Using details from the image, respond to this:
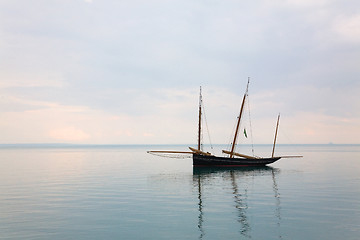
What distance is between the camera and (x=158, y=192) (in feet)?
107

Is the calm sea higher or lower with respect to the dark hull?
lower

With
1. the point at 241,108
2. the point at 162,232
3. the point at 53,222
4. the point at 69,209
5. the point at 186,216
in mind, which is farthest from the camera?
the point at 241,108

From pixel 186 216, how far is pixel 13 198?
19354mm

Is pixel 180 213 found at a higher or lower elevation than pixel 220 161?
lower

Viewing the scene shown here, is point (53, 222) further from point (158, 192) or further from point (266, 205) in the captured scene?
point (266, 205)

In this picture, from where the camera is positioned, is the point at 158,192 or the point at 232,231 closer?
the point at 232,231

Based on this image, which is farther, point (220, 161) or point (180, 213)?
point (220, 161)

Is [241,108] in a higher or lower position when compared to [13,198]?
higher

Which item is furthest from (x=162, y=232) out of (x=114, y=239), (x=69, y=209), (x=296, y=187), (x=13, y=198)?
(x=296, y=187)

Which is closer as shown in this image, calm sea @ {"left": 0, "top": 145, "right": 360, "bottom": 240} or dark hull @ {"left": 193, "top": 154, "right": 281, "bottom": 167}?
calm sea @ {"left": 0, "top": 145, "right": 360, "bottom": 240}

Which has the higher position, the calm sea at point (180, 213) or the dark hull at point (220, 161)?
the dark hull at point (220, 161)

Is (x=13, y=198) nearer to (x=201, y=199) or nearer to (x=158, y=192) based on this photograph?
(x=158, y=192)

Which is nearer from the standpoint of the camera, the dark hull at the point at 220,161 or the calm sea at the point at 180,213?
the calm sea at the point at 180,213

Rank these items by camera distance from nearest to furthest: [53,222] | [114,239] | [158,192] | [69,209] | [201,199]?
[114,239]
[53,222]
[69,209]
[201,199]
[158,192]
